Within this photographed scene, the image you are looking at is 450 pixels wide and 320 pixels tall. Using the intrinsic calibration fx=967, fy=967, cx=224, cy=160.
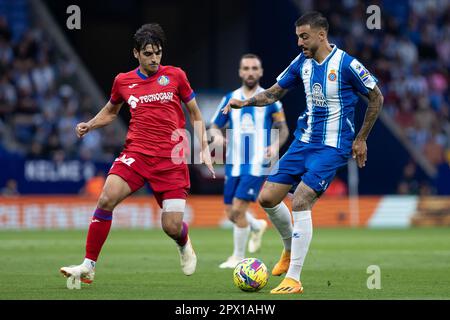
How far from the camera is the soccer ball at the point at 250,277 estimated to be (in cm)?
947

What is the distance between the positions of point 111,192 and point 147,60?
1409 mm

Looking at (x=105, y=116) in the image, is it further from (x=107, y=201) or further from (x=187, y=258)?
(x=187, y=258)

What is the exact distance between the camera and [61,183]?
81.7 ft

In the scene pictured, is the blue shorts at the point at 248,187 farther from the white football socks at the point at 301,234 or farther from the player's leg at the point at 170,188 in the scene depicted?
the white football socks at the point at 301,234

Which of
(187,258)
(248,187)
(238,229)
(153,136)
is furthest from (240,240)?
(153,136)

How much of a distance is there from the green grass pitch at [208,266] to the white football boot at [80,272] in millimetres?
133

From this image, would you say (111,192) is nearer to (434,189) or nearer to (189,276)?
(189,276)

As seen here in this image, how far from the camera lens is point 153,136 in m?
10.1

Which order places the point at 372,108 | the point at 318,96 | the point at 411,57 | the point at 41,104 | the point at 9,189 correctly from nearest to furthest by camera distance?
the point at 372,108, the point at 318,96, the point at 9,189, the point at 41,104, the point at 411,57

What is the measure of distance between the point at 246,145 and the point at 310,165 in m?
4.16

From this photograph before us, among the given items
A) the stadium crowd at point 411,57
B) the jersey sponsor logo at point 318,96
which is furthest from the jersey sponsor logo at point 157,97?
the stadium crowd at point 411,57

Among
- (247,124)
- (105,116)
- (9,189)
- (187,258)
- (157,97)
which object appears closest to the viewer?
(157,97)

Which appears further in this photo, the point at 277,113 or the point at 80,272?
the point at 277,113

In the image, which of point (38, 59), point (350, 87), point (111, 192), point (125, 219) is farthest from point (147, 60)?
point (38, 59)
